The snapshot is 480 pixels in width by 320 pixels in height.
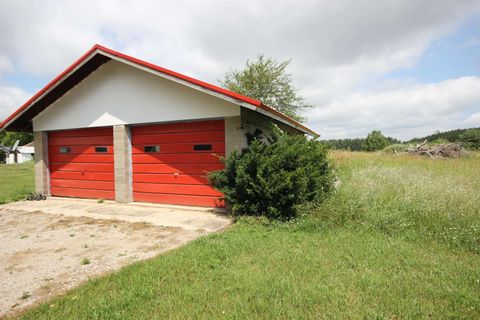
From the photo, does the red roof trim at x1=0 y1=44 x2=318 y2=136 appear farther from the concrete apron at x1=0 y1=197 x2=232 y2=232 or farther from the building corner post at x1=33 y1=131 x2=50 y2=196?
the concrete apron at x1=0 y1=197 x2=232 y2=232

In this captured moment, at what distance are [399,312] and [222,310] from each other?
161 cm

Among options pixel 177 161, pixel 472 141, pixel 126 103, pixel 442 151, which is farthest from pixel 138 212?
pixel 472 141

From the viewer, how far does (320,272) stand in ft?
10.3

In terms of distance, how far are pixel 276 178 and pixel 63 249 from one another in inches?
150

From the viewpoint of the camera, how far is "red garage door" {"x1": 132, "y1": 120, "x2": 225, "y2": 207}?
6.91 meters

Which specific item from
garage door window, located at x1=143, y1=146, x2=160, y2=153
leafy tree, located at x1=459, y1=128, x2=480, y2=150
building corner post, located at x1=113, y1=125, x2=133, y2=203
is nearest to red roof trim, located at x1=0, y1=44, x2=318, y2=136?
building corner post, located at x1=113, y1=125, x2=133, y2=203

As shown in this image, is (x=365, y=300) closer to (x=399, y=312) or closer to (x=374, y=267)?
(x=399, y=312)

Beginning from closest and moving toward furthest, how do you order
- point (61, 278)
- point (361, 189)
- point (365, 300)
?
point (365, 300) < point (61, 278) < point (361, 189)

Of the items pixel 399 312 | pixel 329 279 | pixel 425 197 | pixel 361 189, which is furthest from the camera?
pixel 361 189

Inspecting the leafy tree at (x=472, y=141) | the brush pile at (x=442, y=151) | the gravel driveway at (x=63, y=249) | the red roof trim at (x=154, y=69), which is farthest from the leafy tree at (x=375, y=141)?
the gravel driveway at (x=63, y=249)

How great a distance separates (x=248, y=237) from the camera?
439cm

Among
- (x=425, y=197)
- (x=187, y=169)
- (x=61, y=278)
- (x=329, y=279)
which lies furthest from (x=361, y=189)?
(x=61, y=278)

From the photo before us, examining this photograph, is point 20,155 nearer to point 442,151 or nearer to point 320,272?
point 320,272

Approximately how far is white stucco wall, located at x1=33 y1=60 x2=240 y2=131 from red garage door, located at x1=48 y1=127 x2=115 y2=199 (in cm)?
39
